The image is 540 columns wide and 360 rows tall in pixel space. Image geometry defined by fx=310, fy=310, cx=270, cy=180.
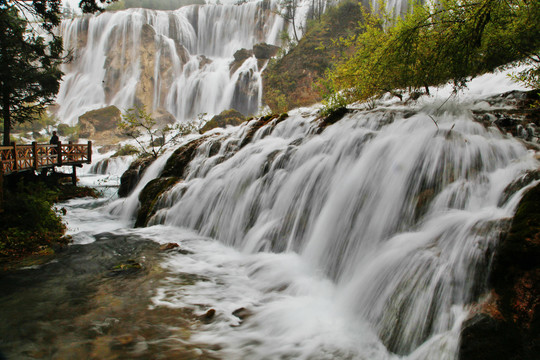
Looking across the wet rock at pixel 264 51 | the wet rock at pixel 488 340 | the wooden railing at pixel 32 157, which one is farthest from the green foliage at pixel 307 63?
the wet rock at pixel 488 340

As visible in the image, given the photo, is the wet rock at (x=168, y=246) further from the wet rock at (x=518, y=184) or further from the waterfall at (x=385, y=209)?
the wet rock at (x=518, y=184)

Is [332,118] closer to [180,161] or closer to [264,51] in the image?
[180,161]

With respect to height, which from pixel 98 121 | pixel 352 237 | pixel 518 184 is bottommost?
pixel 352 237

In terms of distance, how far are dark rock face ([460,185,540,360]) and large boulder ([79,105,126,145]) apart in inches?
1525

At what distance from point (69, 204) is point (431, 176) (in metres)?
13.7

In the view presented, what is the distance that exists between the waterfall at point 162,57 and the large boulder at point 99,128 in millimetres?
2690

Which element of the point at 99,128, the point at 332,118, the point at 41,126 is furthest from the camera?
the point at 41,126

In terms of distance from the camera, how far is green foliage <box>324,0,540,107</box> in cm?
497

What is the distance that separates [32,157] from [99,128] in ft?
87.0

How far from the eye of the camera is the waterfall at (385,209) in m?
3.03

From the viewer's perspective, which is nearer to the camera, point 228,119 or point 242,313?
point 242,313

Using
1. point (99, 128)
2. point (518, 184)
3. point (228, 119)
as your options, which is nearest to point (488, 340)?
point (518, 184)

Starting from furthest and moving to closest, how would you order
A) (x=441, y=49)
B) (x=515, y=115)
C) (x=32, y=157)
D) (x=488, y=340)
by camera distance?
(x=32, y=157) < (x=515, y=115) < (x=441, y=49) < (x=488, y=340)

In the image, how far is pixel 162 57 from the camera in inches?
1738
